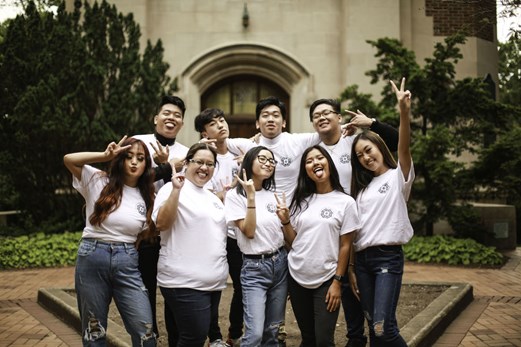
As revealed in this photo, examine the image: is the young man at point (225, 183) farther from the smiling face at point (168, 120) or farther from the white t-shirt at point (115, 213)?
the white t-shirt at point (115, 213)

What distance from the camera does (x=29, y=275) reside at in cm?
915

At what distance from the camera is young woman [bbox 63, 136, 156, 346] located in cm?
375

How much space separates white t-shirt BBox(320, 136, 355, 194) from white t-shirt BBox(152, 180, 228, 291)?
1119mm

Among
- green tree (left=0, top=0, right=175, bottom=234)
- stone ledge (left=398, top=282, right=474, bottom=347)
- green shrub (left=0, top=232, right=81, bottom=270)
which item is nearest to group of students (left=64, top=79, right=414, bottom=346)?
stone ledge (left=398, top=282, right=474, bottom=347)

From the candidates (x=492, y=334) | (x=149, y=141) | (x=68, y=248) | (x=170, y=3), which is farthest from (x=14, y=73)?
(x=492, y=334)

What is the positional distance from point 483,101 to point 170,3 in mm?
6977

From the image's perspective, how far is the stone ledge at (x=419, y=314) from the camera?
505cm

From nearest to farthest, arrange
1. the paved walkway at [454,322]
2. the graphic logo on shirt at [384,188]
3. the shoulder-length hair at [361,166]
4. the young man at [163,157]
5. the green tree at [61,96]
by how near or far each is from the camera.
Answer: the graphic logo on shirt at [384,188], the shoulder-length hair at [361,166], the young man at [163,157], the paved walkway at [454,322], the green tree at [61,96]

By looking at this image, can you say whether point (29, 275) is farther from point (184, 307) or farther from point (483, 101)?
point (483, 101)

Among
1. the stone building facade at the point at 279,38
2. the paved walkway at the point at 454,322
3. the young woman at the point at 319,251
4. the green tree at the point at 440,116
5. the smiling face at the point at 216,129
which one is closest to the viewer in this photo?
the young woman at the point at 319,251

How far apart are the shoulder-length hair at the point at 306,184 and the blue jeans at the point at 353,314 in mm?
633

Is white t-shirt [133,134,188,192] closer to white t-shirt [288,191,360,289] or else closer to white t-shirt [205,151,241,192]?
white t-shirt [205,151,241,192]

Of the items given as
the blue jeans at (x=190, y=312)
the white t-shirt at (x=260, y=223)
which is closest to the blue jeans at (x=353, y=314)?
the white t-shirt at (x=260, y=223)

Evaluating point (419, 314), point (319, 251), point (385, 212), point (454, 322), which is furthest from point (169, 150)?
point (454, 322)
